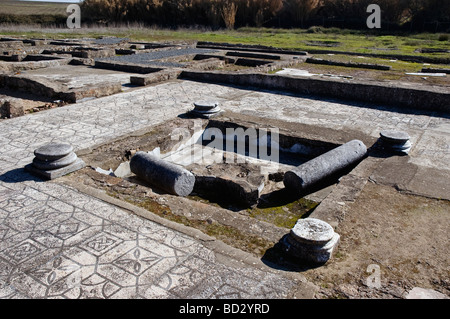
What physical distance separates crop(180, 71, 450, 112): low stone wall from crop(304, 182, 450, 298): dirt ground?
4259mm

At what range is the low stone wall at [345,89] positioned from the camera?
24.1 ft

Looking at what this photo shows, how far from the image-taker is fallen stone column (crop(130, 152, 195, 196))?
425 centimetres

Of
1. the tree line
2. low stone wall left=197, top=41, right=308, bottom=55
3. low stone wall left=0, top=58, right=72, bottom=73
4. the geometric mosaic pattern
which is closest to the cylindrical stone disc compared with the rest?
the geometric mosaic pattern

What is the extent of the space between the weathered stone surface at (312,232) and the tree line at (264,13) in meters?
27.7

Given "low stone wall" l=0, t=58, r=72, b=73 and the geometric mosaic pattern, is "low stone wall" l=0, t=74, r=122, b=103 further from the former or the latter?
the geometric mosaic pattern

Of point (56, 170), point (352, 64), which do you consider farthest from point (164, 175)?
point (352, 64)

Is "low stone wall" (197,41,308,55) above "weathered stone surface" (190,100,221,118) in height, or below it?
above

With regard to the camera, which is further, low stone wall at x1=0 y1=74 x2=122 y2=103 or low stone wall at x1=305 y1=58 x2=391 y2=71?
low stone wall at x1=305 y1=58 x2=391 y2=71

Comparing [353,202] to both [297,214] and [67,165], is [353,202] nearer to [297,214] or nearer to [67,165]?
[297,214]

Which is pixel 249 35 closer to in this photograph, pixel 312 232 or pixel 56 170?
pixel 56 170

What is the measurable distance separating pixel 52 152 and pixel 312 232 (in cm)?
305

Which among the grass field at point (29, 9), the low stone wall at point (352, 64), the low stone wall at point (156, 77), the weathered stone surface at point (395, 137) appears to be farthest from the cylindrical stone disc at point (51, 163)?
the grass field at point (29, 9)
